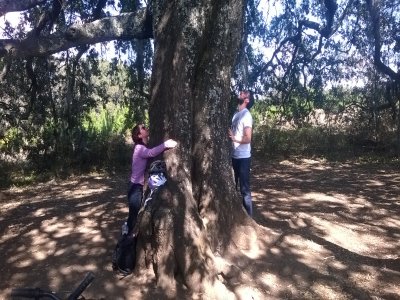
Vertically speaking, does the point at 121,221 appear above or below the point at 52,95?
below

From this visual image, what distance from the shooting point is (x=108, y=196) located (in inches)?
358

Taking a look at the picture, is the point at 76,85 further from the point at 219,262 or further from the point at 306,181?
the point at 219,262

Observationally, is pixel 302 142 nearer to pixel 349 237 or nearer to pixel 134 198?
pixel 349 237

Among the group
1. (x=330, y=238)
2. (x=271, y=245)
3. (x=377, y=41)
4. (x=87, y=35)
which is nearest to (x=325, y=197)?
(x=330, y=238)

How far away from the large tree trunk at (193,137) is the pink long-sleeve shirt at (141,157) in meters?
0.14

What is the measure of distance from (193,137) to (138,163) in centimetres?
70

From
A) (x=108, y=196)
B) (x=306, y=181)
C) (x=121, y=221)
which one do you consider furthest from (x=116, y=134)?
(x=121, y=221)

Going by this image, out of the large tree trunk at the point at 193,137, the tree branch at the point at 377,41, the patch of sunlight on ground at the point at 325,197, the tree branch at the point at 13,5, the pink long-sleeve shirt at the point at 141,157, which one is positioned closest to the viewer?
the large tree trunk at the point at 193,137

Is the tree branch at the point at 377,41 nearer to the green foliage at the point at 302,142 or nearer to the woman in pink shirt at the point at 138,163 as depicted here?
the green foliage at the point at 302,142

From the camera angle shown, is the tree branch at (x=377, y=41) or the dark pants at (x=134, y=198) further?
the tree branch at (x=377, y=41)

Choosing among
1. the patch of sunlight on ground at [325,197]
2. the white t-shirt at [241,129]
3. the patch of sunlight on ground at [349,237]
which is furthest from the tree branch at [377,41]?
the white t-shirt at [241,129]

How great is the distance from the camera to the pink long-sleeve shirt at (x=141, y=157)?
15.5ft

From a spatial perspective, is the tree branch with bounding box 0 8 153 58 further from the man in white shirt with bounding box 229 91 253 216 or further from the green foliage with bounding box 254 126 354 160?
the green foliage with bounding box 254 126 354 160

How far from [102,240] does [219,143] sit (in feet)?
6.43
